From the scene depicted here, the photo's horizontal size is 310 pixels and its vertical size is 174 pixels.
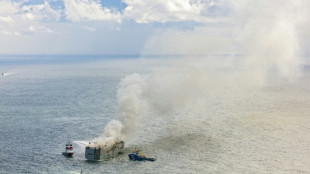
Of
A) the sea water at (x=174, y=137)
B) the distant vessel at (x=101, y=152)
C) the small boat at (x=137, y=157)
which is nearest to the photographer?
the sea water at (x=174, y=137)

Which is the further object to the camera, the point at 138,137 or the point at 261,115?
the point at 261,115

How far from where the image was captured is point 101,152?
9338 centimetres

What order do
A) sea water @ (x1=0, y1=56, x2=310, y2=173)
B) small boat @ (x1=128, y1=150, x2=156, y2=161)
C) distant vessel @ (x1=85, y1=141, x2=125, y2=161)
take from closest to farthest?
sea water @ (x1=0, y1=56, x2=310, y2=173) → distant vessel @ (x1=85, y1=141, x2=125, y2=161) → small boat @ (x1=128, y1=150, x2=156, y2=161)

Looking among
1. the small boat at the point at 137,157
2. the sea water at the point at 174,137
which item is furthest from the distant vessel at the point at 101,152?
the small boat at the point at 137,157

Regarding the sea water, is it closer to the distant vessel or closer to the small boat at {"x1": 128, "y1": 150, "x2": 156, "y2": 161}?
the small boat at {"x1": 128, "y1": 150, "x2": 156, "y2": 161}

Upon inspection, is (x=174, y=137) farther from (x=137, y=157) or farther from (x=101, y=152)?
(x=101, y=152)

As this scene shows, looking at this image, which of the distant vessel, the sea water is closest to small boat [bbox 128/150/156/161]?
the sea water

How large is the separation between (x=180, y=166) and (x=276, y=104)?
331 ft

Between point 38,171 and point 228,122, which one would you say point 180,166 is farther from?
point 228,122

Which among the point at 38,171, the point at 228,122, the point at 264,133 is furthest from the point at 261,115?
the point at 38,171

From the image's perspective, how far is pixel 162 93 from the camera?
11862cm

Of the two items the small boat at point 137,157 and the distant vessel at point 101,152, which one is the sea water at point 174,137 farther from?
the distant vessel at point 101,152

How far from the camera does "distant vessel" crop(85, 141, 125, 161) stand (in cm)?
9231

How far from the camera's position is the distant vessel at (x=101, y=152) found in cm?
9231
